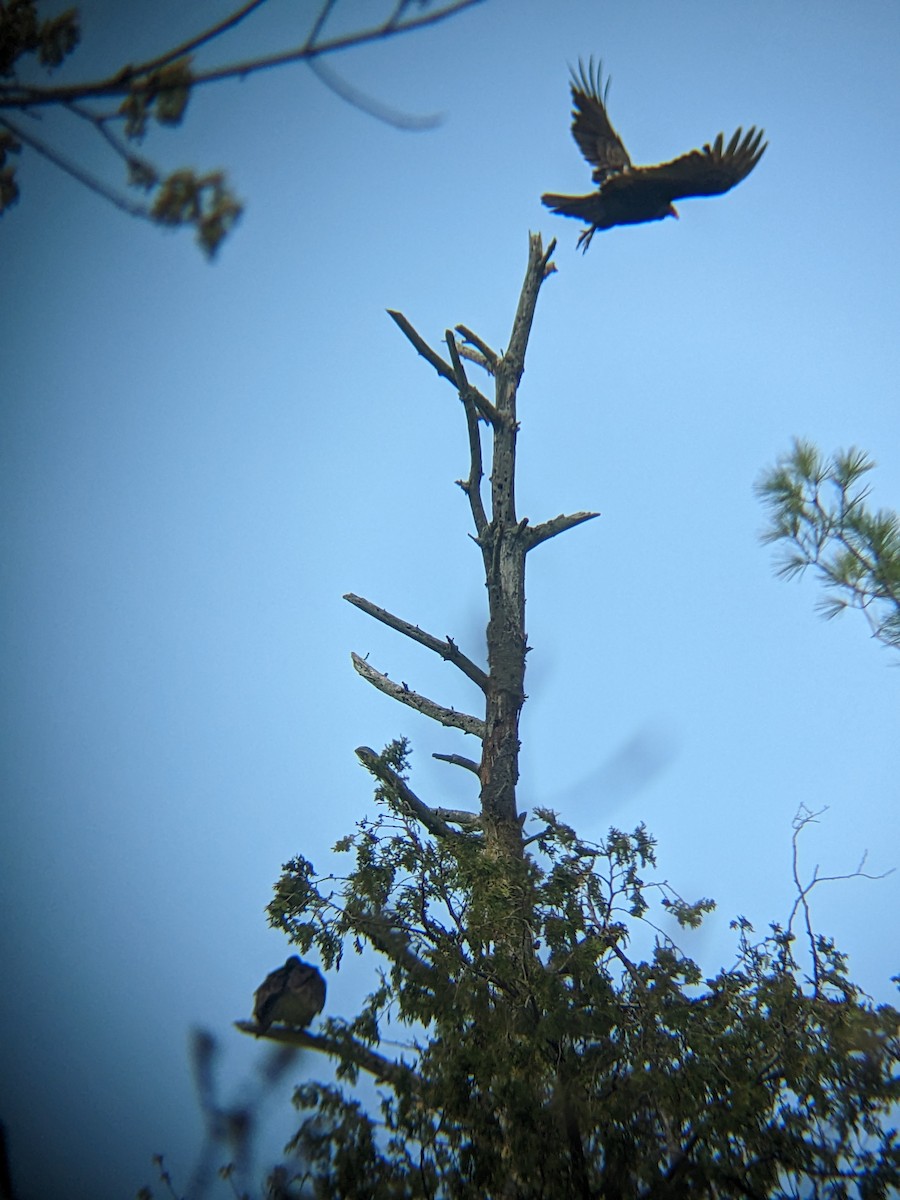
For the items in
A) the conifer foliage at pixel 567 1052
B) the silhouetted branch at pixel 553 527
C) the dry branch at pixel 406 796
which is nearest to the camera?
the conifer foliage at pixel 567 1052

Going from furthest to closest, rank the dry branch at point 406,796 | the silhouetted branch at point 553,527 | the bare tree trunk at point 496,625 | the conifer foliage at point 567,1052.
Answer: the silhouetted branch at point 553,527, the bare tree trunk at point 496,625, the dry branch at point 406,796, the conifer foliage at point 567,1052

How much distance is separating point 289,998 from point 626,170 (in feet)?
18.1

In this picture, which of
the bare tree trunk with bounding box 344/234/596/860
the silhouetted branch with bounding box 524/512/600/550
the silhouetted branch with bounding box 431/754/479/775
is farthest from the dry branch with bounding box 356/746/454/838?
the silhouetted branch with bounding box 524/512/600/550

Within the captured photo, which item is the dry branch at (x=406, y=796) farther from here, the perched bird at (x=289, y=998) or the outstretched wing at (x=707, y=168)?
the outstretched wing at (x=707, y=168)

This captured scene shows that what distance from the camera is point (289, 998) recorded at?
13.0 ft

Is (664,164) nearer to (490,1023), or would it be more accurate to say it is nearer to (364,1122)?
(490,1023)

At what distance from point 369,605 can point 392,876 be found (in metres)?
2.65

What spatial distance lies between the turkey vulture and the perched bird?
17.0 feet

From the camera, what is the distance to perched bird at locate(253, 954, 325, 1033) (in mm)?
3920

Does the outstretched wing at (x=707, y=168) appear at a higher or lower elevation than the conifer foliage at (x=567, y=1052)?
higher

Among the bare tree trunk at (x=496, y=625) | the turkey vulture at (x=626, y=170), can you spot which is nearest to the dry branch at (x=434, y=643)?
the bare tree trunk at (x=496, y=625)

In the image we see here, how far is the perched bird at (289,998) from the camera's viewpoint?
154 inches

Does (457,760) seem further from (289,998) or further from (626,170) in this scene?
(626,170)

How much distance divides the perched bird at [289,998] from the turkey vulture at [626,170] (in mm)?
5188
